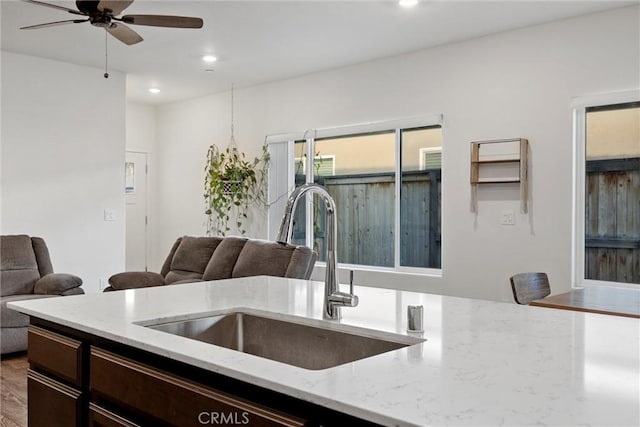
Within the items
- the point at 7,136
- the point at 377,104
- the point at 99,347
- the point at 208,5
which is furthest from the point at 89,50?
the point at 99,347

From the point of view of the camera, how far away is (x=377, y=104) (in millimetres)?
5750

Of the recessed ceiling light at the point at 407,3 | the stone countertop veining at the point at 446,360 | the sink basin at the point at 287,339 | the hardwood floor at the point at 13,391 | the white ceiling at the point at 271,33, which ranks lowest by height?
the hardwood floor at the point at 13,391

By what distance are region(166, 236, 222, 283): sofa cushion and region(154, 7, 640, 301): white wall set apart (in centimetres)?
160

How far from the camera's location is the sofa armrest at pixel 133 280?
5.00 metres

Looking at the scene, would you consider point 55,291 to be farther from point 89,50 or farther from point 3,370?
point 89,50

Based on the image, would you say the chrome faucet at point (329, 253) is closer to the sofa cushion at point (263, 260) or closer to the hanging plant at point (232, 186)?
the sofa cushion at point (263, 260)

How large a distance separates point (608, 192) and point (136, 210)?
606cm

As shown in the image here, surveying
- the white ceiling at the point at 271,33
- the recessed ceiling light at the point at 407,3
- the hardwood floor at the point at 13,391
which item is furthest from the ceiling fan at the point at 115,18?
the hardwood floor at the point at 13,391

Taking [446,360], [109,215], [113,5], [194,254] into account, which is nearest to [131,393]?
[446,360]

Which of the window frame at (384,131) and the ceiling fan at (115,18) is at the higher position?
the ceiling fan at (115,18)

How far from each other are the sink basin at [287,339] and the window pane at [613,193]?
3.57 m

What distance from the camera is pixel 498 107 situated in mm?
4848

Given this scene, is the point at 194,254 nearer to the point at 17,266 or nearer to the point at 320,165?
the point at 17,266

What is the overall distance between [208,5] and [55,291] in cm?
273
